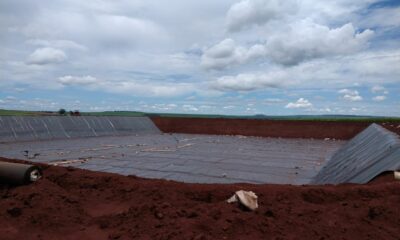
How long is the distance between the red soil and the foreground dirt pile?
24.7 m

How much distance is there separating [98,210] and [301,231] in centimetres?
356

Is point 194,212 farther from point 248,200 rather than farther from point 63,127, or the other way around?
point 63,127

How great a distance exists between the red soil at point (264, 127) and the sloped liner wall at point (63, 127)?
3.66 meters

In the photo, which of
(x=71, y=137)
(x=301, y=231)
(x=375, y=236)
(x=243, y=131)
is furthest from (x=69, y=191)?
(x=243, y=131)

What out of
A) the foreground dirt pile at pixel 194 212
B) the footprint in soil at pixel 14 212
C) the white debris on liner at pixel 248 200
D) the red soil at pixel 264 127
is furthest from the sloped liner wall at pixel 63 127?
the white debris on liner at pixel 248 200

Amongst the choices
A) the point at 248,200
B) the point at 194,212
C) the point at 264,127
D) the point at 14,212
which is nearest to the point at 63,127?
the point at 264,127

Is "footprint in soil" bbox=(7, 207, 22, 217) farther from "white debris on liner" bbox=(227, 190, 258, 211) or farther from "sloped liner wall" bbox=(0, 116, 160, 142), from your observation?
"sloped liner wall" bbox=(0, 116, 160, 142)

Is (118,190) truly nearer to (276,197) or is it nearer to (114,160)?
(276,197)

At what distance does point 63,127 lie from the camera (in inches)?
952

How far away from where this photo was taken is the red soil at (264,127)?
93.1 feet

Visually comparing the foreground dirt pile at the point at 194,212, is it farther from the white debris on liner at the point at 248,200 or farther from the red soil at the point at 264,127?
the red soil at the point at 264,127

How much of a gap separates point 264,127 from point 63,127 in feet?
60.8

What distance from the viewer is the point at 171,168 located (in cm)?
1089

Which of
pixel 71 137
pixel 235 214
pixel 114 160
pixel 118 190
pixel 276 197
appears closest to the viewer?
pixel 235 214
